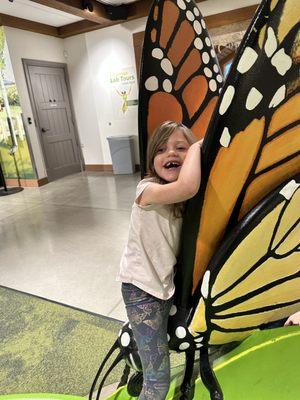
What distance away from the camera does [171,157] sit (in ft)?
2.81

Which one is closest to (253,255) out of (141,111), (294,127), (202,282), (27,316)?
(202,282)

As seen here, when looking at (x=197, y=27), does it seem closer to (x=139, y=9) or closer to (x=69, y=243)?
(x=69, y=243)

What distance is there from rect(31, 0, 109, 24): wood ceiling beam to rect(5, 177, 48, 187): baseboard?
9.82ft

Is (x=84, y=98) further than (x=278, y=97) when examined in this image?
Yes

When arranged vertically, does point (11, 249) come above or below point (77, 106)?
below

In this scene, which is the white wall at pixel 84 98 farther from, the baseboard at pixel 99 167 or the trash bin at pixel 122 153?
the trash bin at pixel 122 153

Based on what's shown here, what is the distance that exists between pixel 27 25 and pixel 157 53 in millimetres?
5884

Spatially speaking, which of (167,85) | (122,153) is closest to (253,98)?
(167,85)

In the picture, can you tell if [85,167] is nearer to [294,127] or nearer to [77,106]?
[77,106]

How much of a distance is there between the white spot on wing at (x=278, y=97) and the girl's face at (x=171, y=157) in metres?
0.39

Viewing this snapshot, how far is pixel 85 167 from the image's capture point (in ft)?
23.7

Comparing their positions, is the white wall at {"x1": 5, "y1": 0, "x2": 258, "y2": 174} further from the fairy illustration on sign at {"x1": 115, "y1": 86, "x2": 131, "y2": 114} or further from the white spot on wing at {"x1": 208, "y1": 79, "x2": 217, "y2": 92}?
the white spot on wing at {"x1": 208, "y1": 79, "x2": 217, "y2": 92}

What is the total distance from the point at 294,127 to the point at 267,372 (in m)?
0.56

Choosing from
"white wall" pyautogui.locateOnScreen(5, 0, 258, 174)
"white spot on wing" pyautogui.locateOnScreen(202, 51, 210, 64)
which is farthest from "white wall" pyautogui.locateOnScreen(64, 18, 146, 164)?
"white spot on wing" pyautogui.locateOnScreen(202, 51, 210, 64)
